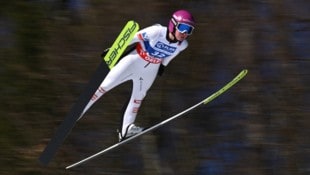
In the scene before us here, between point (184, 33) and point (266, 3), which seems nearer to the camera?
point (184, 33)

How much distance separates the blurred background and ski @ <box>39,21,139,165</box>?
3364 mm

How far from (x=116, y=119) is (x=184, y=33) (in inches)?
182

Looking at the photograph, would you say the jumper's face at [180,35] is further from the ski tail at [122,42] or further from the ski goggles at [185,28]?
the ski tail at [122,42]

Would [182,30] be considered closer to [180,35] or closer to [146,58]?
[180,35]

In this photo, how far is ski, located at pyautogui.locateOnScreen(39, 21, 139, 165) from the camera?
18.8 feet

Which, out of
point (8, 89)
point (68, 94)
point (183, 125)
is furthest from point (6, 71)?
point (183, 125)

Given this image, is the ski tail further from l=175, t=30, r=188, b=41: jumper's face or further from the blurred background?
the blurred background

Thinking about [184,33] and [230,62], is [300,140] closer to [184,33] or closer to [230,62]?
[230,62]

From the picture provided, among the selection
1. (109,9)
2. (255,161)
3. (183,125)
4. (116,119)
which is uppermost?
(109,9)

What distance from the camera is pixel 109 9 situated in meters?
10.0

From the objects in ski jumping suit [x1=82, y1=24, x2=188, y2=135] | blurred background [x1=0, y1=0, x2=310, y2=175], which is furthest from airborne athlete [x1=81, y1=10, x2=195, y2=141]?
blurred background [x1=0, y1=0, x2=310, y2=175]

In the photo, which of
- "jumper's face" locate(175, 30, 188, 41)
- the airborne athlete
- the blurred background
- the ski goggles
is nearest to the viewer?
the ski goggles

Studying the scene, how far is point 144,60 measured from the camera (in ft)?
19.2

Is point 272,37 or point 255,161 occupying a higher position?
point 272,37
